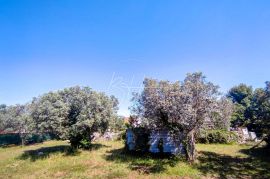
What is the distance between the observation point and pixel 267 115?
1888 centimetres

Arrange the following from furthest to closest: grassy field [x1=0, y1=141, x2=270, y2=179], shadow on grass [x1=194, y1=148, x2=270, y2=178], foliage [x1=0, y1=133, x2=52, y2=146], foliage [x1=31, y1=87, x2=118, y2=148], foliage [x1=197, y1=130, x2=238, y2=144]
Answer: foliage [x1=0, y1=133, x2=52, y2=146]
foliage [x1=197, y1=130, x2=238, y2=144]
foliage [x1=31, y1=87, x2=118, y2=148]
grassy field [x1=0, y1=141, x2=270, y2=179]
shadow on grass [x1=194, y1=148, x2=270, y2=178]

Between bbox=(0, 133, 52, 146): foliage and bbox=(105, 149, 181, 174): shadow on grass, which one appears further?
bbox=(0, 133, 52, 146): foliage

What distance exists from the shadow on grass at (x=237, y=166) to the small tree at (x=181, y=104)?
65.5 inches

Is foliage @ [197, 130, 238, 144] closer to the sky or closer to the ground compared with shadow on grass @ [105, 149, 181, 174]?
closer to the sky

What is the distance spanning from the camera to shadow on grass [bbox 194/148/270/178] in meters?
13.8

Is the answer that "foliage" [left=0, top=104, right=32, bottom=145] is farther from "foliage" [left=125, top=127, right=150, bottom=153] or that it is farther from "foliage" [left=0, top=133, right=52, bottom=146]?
"foliage" [left=125, top=127, right=150, bottom=153]

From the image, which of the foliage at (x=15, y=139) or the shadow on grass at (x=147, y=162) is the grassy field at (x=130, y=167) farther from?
the foliage at (x=15, y=139)

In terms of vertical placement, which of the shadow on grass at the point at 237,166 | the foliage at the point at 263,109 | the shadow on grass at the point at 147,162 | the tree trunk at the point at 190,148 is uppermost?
the foliage at the point at 263,109

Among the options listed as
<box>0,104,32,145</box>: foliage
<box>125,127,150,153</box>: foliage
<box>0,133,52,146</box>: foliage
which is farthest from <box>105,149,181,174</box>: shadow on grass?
<box>0,133,52,146</box>: foliage

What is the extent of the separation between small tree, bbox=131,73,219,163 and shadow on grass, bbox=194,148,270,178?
65.5 inches

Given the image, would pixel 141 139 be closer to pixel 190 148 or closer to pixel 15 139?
pixel 190 148

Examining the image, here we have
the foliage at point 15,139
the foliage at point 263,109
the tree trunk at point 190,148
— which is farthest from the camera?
the foliage at point 15,139

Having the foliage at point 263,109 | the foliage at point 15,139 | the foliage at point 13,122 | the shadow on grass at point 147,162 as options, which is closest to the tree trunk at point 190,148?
the shadow on grass at point 147,162

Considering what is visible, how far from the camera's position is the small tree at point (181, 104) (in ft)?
50.5
